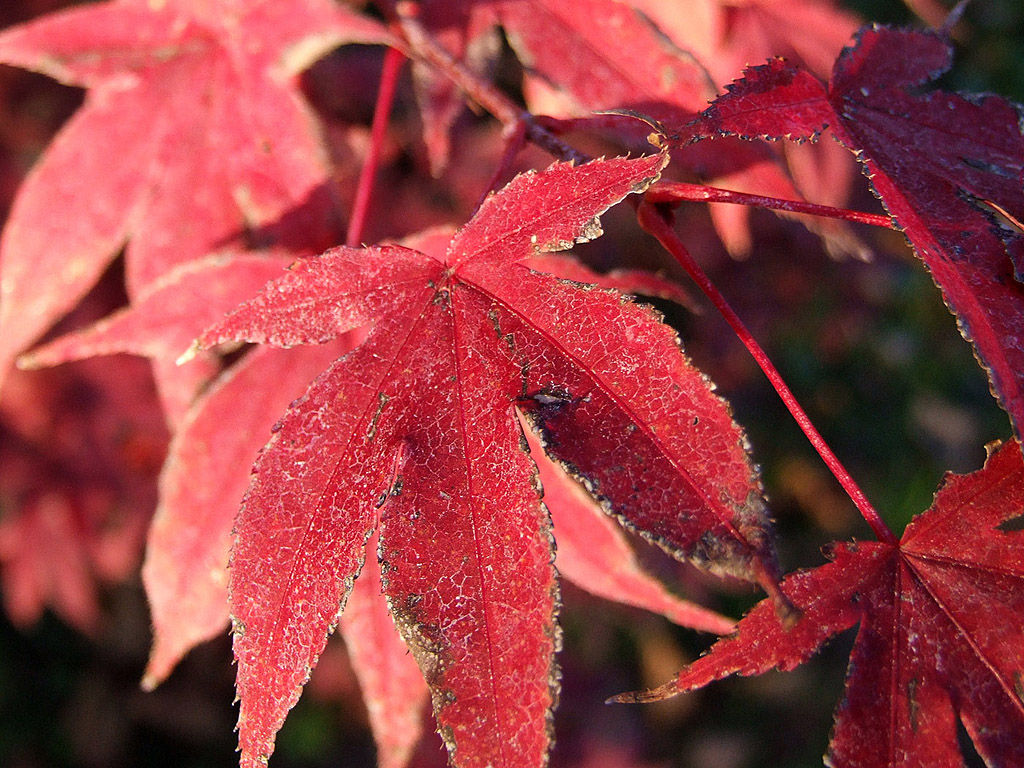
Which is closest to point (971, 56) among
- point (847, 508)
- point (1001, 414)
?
point (1001, 414)

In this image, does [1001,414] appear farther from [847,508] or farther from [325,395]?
[325,395]

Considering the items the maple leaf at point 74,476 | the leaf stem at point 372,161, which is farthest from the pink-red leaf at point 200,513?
the maple leaf at point 74,476

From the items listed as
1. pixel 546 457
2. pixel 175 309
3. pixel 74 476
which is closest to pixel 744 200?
pixel 546 457

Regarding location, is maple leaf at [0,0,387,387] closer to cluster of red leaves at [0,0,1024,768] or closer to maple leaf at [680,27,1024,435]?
cluster of red leaves at [0,0,1024,768]

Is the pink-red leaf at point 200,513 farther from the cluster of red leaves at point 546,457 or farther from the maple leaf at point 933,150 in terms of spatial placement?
the maple leaf at point 933,150

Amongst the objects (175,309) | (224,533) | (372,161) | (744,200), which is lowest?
(224,533)

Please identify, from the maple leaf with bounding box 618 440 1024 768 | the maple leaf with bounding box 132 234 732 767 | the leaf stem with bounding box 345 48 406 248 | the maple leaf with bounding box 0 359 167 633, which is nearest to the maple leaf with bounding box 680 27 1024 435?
the maple leaf with bounding box 618 440 1024 768

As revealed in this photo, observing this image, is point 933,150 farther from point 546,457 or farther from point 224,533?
point 224,533
